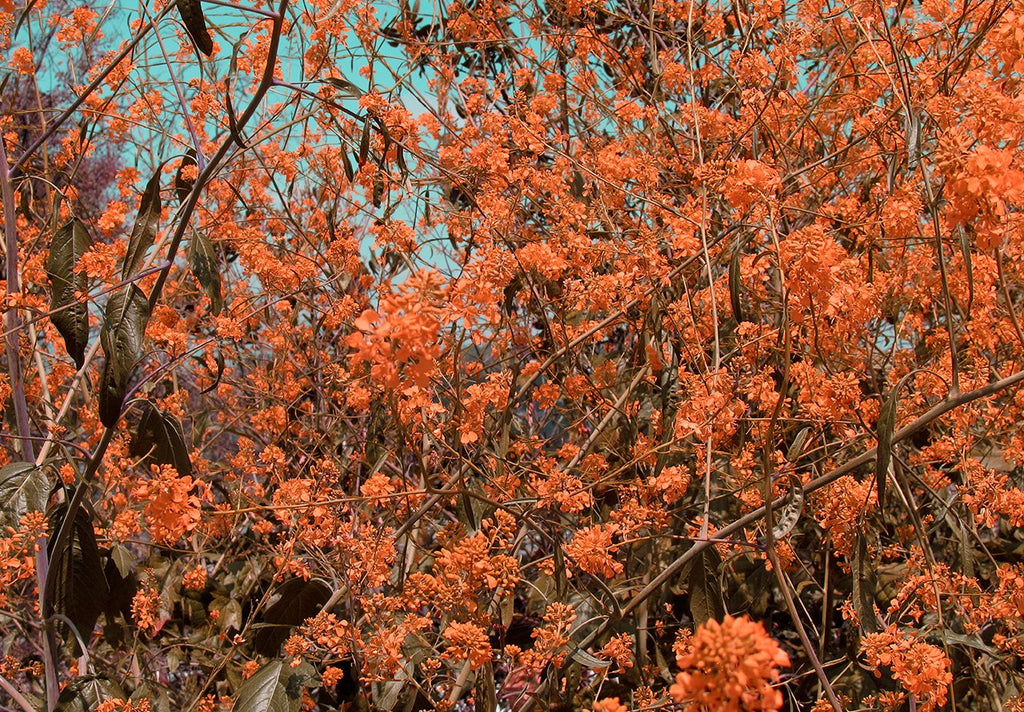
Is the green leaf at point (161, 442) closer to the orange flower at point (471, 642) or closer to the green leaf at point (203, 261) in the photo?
A: the green leaf at point (203, 261)

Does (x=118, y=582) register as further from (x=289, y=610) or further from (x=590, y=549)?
(x=590, y=549)

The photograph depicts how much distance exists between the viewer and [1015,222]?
1.73m

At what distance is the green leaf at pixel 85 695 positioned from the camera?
1599 millimetres

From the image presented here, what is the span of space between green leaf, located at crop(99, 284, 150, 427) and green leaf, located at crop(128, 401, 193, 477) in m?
0.24

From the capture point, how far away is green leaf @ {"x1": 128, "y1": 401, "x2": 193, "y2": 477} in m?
1.60

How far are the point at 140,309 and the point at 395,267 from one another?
5.19 feet

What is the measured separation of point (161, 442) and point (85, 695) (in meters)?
0.52

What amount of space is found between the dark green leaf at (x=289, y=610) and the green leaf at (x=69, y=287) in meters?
0.67

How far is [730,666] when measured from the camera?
80cm

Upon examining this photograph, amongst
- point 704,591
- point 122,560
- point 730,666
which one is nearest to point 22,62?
point 122,560

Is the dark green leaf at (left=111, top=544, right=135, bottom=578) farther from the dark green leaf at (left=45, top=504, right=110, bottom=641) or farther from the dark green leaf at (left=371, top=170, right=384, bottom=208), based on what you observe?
the dark green leaf at (left=371, top=170, right=384, bottom=208)

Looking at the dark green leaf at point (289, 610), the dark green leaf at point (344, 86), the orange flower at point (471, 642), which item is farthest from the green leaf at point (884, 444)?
the dark green leaf at point (289, 610)

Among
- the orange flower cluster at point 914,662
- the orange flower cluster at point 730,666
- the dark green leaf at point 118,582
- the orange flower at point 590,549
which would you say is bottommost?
the orange flower cluster at point 914,662

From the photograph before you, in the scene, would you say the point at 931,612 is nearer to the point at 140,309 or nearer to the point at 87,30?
the point at 140,309
